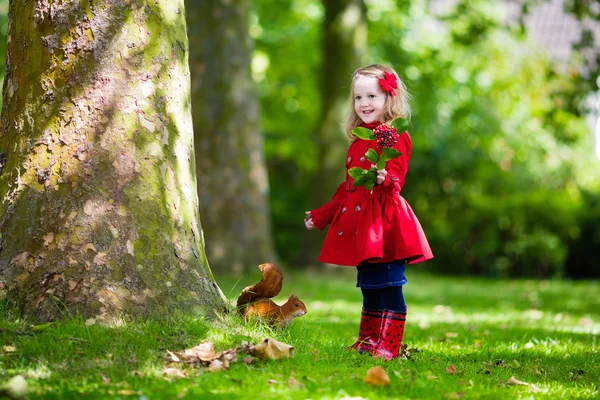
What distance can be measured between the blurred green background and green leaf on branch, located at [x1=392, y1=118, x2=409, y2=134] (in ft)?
32.7

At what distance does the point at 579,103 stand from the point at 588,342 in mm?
5836

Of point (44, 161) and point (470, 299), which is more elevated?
point (44, 161)

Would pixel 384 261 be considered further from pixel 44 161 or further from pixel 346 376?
pixel 44 161

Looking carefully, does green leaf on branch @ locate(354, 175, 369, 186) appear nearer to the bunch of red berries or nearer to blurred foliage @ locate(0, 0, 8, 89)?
the bunch of red berries

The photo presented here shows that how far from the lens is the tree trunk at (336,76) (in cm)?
1434

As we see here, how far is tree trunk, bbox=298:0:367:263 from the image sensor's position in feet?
47.1

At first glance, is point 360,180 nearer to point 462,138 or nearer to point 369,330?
point 369,330

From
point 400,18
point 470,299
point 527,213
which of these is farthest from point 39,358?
point 400,18

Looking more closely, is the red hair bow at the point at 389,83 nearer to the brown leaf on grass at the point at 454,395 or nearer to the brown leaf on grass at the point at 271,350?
the brown leaf on grass at the point at 271,350

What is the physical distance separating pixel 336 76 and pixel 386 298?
1044 cm

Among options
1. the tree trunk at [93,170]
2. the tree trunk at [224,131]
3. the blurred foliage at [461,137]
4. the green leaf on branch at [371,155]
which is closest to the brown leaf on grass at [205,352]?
the tree trunk at [93,170]

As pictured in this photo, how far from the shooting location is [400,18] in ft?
65.7

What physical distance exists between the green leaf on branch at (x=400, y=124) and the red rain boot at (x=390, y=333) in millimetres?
1129

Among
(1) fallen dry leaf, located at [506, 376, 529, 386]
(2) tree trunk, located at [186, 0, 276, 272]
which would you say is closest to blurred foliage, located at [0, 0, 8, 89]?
(2) tree trunk, located at [186, 0, 276, 272]
